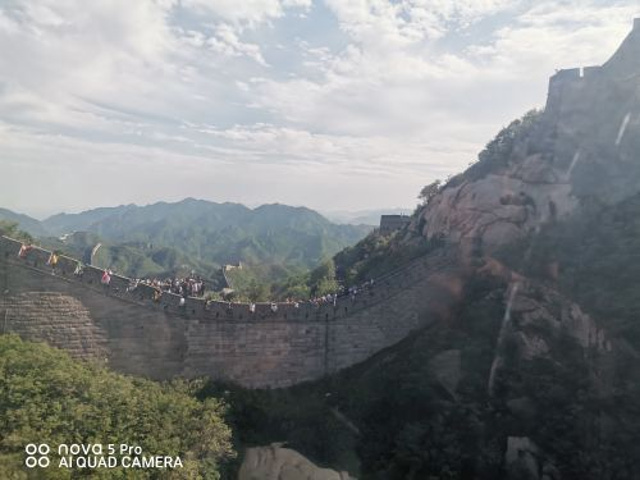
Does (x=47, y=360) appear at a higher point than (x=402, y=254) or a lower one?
lower

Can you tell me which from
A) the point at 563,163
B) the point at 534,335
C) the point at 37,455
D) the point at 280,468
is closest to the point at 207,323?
the point at 280,468

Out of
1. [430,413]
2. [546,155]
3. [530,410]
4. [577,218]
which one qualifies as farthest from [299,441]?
[546,155]

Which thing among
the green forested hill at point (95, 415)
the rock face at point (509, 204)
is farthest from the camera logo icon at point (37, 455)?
the rock face at point (509, 204)

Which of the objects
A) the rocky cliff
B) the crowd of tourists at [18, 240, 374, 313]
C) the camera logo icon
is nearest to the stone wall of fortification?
the crowd of tourists at [18, 240, 374, 313]

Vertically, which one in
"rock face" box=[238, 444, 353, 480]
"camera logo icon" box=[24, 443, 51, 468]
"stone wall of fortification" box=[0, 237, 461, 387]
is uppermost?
"stone wall of fortification" box=[0, 237, 461, 387]

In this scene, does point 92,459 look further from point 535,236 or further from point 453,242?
point 535,236

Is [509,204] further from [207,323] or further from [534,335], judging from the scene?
[207,323]

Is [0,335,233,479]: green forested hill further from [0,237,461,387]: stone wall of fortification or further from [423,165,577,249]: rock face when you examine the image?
[423,165,577,249]: rock face
